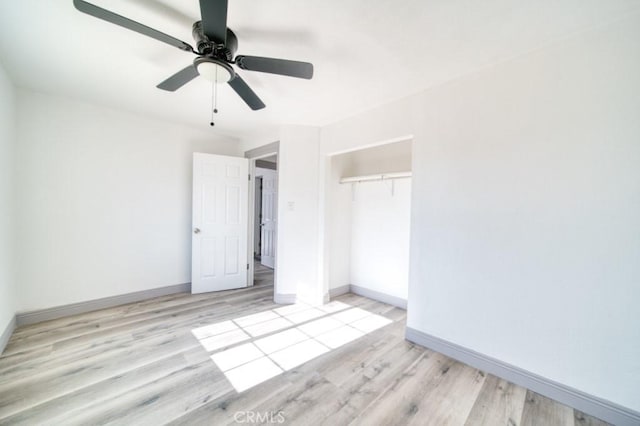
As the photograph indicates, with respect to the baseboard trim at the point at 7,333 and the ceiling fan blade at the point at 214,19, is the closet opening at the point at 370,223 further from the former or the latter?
the baseboard trim at the point at 7,333

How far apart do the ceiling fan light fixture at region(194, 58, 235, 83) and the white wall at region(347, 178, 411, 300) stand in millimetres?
2495

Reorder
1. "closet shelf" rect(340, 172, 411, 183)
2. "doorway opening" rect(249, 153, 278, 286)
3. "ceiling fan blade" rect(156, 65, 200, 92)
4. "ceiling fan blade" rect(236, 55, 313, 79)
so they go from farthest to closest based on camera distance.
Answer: "doorway opening" rect(249, 153, 278, 286)
"closet shelf" rect(340, 172, 411, 183)
"ceiling fan blade" rect(156, 65, 200, 92)
"ceiling fan blade" rect(236, 55, 313, 79)

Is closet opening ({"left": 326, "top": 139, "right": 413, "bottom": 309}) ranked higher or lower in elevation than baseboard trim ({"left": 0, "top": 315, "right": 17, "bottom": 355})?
higher

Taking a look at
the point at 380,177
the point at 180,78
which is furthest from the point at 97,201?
the point at 380,177

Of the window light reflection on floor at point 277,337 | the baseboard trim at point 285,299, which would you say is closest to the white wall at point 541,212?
the window light reflection on floor at point 277,337

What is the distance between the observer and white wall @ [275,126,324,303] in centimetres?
344

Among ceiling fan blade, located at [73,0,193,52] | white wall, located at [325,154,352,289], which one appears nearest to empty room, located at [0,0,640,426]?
ceiling fan blade, located at [73,0,193,52]

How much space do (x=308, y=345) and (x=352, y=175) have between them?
253cm

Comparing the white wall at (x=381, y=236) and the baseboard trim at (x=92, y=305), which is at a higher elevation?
the white wall at (x=381, y=236)

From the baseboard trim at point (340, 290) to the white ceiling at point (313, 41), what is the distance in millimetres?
2646

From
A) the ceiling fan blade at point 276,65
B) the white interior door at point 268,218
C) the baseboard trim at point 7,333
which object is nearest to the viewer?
the ceiling fan blade at point 276,65

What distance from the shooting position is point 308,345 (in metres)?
2.39

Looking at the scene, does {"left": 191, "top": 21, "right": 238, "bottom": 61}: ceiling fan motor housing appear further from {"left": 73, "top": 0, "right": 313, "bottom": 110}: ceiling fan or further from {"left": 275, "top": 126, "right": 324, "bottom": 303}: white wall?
{"left": 275, "top": 126, "right": 324, "bottom": 303}: white wall

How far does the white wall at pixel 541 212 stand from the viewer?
1542mm
